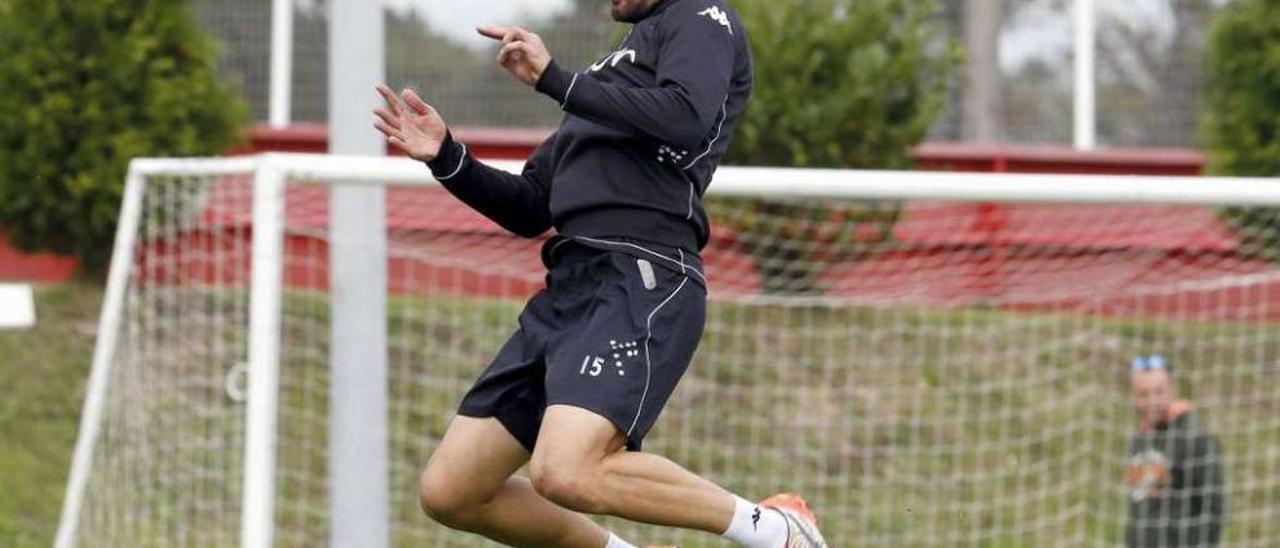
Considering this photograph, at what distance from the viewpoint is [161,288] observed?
9711 millimetres

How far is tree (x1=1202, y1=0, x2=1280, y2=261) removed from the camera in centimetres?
1120

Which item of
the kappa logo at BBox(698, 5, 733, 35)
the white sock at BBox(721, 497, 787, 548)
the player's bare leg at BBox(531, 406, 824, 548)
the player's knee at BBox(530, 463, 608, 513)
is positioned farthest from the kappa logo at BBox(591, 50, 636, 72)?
the white sock at BBox(721, 497, 787, 548)

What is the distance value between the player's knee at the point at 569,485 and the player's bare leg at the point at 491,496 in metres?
0.30

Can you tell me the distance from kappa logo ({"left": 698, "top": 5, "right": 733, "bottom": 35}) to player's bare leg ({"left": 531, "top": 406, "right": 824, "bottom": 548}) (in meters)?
1.00

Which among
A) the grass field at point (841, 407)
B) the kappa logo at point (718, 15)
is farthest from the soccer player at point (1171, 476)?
the kappa logo at point (718, 15)

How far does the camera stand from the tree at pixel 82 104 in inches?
410

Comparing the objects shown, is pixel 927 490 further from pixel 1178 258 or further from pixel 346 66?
pixel 346 66

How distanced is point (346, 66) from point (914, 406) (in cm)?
426

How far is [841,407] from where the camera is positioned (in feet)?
34.8

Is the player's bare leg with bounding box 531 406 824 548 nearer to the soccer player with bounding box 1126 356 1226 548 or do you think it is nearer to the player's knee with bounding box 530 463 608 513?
the player's knee with bounding box 530 463 608 513

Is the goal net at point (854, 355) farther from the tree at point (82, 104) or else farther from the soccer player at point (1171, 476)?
the tree at point (82, 104)

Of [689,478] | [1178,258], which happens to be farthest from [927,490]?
[689,478]

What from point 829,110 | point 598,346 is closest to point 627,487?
point 598,346

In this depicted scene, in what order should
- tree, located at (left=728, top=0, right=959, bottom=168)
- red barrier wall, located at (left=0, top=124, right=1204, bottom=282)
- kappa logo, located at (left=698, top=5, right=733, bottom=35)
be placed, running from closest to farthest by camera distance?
1. kappa logo, located at (left=698, top=5, right=733, bottom=35)
2. tree, located at (left=728, top=0, right=959, bottom=168)
3. red barrier wall, located at (left=0, top=124, right=1204, bottom=282)
